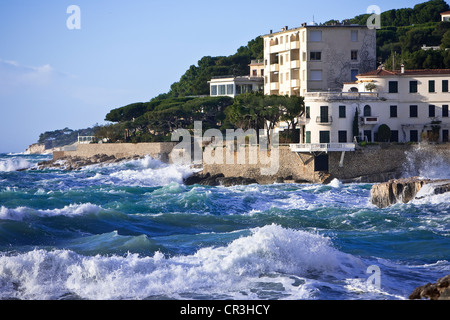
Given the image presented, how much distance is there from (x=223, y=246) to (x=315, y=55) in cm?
4420

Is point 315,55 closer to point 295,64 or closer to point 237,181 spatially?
point 295,64

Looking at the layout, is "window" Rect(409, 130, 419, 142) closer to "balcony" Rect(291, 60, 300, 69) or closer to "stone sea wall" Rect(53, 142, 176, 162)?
"balcony" Rect(291, 60, 300, 69)

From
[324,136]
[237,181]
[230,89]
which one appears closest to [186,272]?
[237,181]

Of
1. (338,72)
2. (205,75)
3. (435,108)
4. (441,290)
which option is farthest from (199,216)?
(205,75)

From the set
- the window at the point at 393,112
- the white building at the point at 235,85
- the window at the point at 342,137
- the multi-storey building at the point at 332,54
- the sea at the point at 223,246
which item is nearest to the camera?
the sea at the point at 223,246

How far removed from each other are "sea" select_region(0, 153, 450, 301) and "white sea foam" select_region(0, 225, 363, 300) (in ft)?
0.10

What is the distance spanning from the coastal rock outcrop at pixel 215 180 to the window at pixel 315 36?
17908 millimetres

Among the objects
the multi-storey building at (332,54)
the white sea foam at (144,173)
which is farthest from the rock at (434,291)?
the multi-storey building at (332,54)

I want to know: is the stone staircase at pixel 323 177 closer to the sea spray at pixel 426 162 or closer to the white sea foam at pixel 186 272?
the sea spray at pixel 426 162

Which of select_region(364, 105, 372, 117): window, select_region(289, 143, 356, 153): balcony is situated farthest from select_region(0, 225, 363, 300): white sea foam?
select_region(364, 105, 372, 117): window

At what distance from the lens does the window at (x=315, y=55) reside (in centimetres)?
6384

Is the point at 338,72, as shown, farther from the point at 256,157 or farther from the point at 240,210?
the point at 240,210

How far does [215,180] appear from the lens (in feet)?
166

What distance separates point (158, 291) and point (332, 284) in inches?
162
